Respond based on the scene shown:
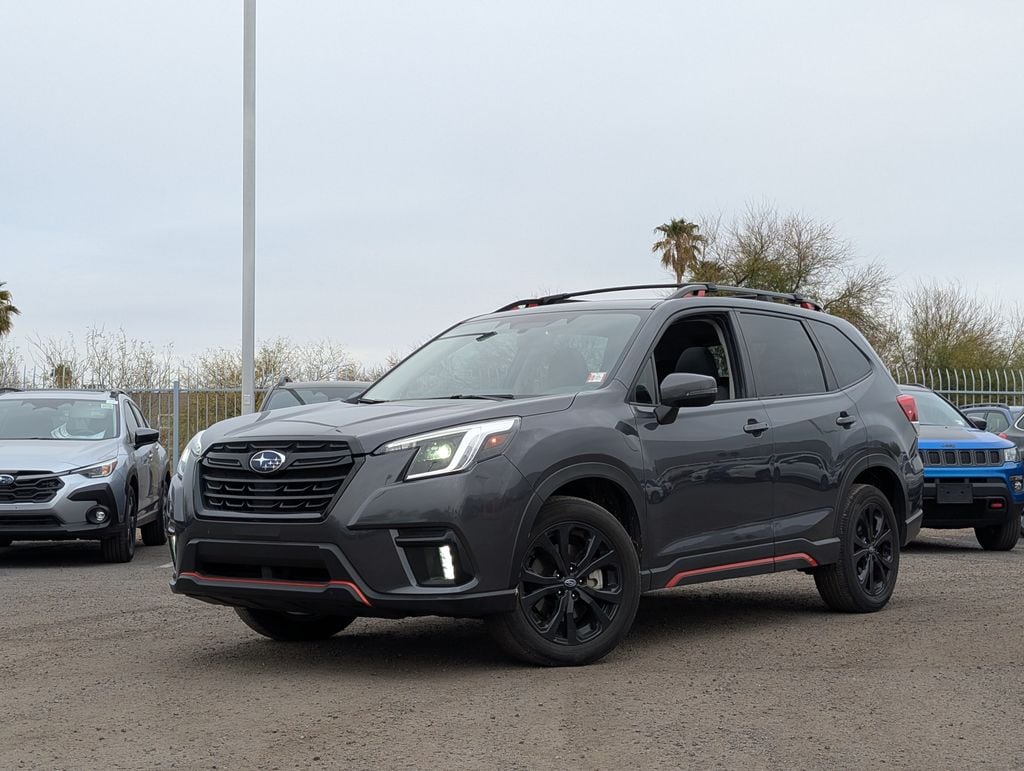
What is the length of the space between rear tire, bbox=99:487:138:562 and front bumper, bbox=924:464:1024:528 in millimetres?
7802

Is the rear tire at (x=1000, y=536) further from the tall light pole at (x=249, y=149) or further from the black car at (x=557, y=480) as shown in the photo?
the tall light pole at (x=249, y=149)

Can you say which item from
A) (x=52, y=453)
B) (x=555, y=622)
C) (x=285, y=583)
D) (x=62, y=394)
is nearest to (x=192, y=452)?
(x=285, y=583)

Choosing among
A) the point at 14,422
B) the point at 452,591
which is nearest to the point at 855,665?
the point at 452,591

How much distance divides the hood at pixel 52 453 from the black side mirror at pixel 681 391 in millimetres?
7434

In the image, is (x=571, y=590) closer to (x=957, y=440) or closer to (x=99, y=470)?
(x=99, y=470)

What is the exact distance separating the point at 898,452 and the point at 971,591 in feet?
5.01

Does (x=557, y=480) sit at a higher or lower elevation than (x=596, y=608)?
higher

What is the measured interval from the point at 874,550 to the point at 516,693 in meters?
3.73

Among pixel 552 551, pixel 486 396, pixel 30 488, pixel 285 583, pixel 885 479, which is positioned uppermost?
pixel 486 396

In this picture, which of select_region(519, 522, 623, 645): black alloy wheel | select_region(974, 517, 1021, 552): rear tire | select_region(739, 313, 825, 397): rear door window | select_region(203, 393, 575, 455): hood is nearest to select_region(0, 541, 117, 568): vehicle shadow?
select_region(203, 393, 575, 455): hood

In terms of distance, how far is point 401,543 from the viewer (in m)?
6.29

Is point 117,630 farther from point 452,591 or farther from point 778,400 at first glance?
point 778,400

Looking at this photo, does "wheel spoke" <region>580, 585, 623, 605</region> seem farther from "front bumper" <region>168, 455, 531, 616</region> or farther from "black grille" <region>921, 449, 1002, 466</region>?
"black grille" <region>921, 449, 1002, 466</region>

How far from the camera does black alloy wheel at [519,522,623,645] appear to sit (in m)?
6.58
